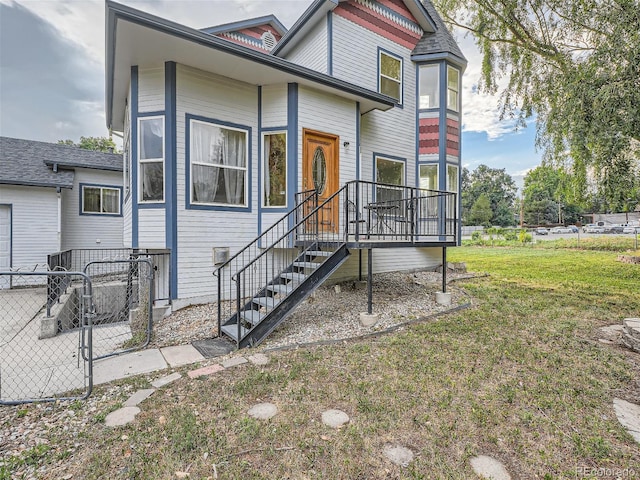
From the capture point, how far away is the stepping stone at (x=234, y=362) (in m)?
3.69

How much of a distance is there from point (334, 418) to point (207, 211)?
464cm

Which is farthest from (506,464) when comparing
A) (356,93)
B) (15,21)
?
(15,21)

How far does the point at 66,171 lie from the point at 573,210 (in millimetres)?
66202

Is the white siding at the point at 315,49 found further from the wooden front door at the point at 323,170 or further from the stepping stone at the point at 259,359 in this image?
the stepping stone at the point at 259,359

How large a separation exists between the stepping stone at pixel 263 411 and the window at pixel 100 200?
35.2 feet

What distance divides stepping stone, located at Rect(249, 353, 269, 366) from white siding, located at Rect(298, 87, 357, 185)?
363 centimetres

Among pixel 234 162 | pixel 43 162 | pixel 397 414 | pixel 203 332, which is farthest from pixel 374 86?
pixel 43 162

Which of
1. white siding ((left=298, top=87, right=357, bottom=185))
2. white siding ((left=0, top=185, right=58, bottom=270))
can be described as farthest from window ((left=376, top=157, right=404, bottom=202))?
white siding ((left=0, top=185, right=58, bottom=270))

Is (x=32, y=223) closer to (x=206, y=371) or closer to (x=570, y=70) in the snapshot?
(x=206, y=371)

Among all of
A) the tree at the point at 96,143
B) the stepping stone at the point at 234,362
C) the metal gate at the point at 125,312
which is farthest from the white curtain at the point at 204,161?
the tree at the point at 96,143

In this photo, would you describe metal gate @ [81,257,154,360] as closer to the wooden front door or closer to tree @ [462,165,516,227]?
the wooden front door

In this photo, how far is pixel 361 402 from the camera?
2.91 metres

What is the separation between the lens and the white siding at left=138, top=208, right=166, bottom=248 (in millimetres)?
5789

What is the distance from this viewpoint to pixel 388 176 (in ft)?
30.1
